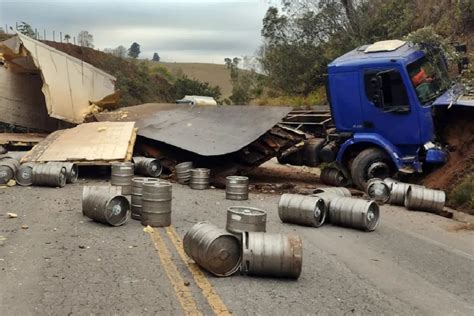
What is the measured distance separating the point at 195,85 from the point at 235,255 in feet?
195

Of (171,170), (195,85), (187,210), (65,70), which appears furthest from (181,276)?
(195,85)

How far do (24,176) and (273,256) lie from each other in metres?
9.10

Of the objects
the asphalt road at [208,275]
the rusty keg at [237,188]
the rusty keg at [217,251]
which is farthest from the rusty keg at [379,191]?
the rusty keg at [217,251]

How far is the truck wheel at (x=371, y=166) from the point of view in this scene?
13273 millimetres

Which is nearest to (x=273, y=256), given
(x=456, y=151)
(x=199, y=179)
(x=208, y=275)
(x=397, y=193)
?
(x=208, y=275)

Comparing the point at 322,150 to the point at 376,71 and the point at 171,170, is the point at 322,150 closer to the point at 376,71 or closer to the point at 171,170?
the point at 376,71

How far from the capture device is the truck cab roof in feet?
42.2

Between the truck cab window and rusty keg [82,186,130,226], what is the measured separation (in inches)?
273

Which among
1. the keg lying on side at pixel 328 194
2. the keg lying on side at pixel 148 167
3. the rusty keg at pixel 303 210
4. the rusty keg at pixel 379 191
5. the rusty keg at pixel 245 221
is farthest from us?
the keg lying on side at pixel 148 167

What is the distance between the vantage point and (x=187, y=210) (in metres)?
10.6

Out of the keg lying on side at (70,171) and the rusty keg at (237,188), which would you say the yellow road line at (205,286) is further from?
the keg lying on side at (70,171)

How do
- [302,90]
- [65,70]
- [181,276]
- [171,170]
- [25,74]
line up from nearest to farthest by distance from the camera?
[181,276] < [171,170] < [65,70] < [25,74] < [302,90]

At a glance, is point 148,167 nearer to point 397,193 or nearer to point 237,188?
point 237,188

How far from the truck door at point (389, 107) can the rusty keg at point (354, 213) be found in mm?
4335
